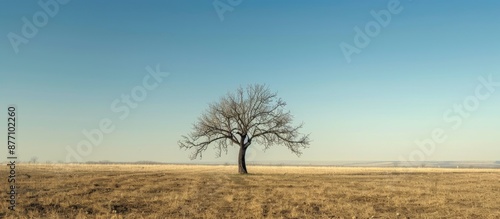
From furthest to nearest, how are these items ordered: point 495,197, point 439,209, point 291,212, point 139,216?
1. point 495,197
2. point 439,209
3. point 291,212
4. point 139,216

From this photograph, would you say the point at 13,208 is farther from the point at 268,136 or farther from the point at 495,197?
the point at 268,136

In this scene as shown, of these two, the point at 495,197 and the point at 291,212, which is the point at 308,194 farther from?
the point at 495,197

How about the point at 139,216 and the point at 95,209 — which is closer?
the point at 139,216

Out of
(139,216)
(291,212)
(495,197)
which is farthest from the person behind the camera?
(495,197)

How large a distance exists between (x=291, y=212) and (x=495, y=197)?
46.1 feet

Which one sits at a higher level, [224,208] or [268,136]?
[268,136]

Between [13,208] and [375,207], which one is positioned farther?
[375,207]

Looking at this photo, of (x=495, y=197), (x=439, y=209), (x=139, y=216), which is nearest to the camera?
(x=139, y=216)

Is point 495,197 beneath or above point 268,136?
beneath

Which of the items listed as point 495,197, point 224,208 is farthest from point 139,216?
point 495,197

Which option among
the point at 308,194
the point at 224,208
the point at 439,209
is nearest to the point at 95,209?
the point at 224,208

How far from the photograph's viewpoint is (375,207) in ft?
63.8

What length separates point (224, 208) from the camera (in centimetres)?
1842

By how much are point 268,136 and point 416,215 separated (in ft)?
98.7
